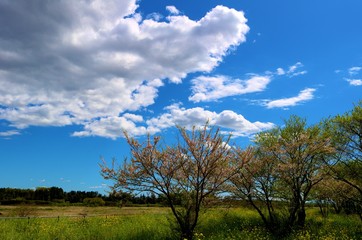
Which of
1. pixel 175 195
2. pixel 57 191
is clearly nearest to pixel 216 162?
pixel 175 195

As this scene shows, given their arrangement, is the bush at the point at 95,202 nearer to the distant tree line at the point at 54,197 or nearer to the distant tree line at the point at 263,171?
the distant tree line at the point at 54,197

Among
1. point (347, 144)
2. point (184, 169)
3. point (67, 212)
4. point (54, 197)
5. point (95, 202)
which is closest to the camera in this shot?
point (184, 169)

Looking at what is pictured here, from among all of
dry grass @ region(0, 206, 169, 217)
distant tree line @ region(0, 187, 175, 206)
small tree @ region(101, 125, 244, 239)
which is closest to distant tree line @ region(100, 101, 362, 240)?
small tree @ region(101, 125, 244, 239)

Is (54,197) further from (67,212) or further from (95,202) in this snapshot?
(67,212)

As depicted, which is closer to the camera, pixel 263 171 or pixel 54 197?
pixel 263 171

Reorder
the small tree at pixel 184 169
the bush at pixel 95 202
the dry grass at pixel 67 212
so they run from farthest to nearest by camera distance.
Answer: the bush at pixel 95 202
the dry grass at pixel 67 212
the small tree at pixel 184 169

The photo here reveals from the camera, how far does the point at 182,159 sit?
56.6 feet

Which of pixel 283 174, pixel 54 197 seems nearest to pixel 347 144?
pixel 283 174

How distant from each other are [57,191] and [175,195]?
198ft

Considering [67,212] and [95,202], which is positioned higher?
[95,202]

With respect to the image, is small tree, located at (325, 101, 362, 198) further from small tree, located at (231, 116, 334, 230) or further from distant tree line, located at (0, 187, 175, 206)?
distant tree line, located at (0, 187, 175, 206)

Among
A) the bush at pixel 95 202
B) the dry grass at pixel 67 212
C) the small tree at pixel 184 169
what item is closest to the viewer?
the small tree at pixel 184 169

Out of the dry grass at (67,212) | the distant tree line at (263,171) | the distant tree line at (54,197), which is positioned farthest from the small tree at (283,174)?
the distant tree line at (54,197)

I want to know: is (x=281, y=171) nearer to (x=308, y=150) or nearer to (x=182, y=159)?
(x=308, y=150)
